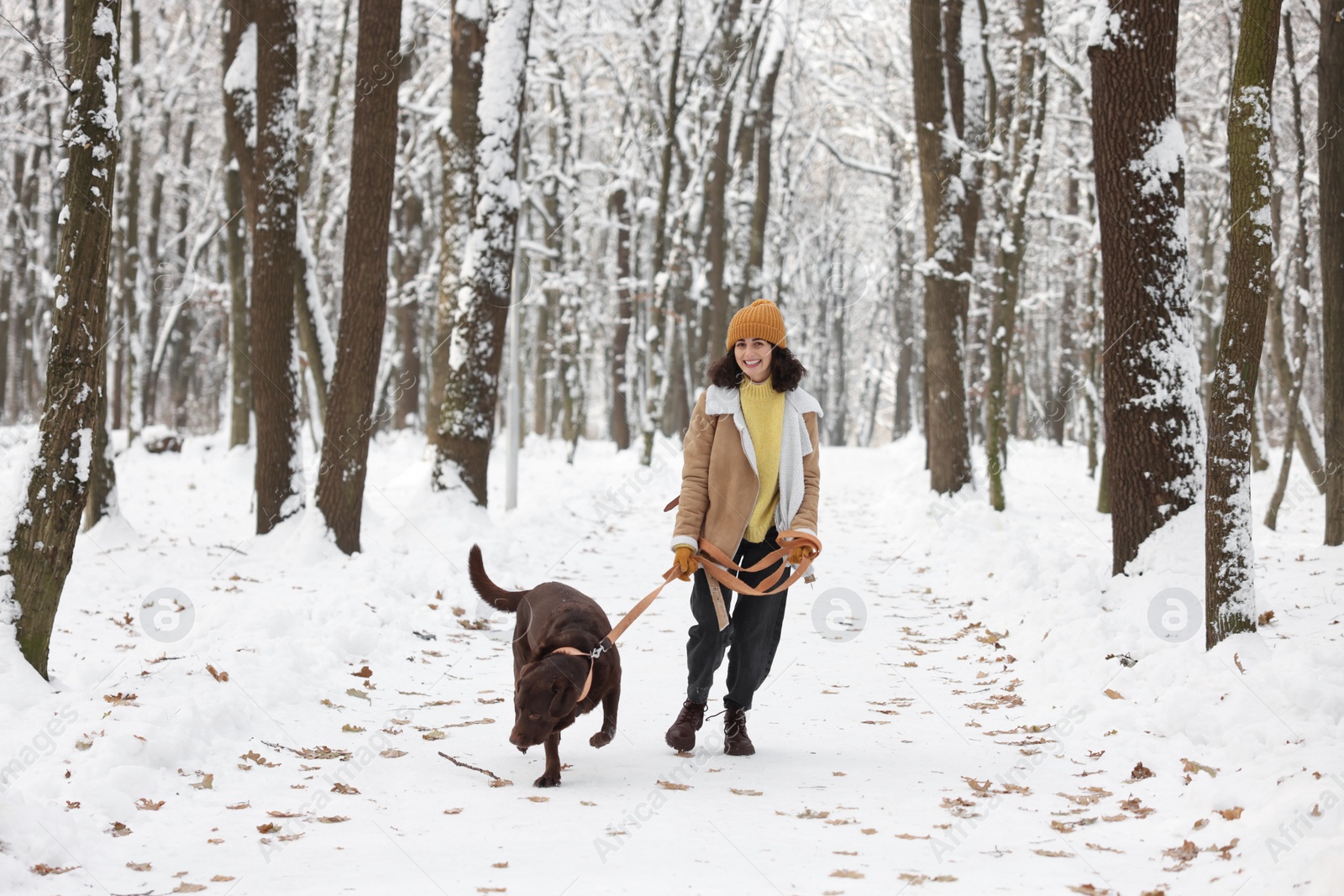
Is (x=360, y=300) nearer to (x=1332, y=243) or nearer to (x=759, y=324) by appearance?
(x=759, y=324)

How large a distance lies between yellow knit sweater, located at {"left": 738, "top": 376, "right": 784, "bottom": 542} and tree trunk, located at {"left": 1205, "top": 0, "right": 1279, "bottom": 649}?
95.9 inches

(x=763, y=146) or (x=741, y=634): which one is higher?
(x=763, y=146)

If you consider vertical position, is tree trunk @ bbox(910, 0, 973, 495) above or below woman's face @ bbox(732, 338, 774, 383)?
above

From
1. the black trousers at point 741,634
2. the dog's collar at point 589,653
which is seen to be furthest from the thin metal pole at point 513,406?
the dog's collar at point 589,653

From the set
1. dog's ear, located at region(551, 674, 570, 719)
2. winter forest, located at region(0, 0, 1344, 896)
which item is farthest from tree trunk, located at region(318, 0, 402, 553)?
dog's ear, located at region(551, 674, 570, 719)

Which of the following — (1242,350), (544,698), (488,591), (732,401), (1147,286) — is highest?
(1147,286)

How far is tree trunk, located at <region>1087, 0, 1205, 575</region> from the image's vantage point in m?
7.45

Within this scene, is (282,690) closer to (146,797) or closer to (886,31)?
(146,797)

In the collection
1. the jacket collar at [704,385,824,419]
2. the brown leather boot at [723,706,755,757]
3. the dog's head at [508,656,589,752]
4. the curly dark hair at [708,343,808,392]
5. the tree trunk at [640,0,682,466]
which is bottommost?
the brown leather boot at [723,706,755,757]

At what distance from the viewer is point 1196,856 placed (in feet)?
11.9

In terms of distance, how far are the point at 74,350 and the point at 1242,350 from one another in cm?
606

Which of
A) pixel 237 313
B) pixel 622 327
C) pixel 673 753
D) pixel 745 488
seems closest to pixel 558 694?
pixel 673 753

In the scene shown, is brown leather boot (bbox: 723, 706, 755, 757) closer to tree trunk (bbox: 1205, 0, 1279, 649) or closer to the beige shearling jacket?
the beige shearling jacket

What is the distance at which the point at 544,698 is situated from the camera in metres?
4.39
